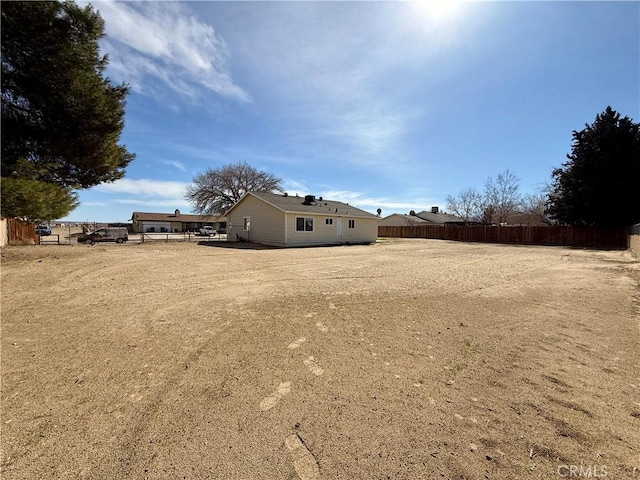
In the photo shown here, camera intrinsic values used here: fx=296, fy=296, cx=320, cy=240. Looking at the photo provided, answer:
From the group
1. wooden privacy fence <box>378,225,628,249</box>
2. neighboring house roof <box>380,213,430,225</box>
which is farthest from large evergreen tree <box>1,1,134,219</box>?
neighboring house roof <box>380,213,430,225</box>

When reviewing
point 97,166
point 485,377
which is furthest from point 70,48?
point 485,377

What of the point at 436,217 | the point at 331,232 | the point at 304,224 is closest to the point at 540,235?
the point at 331,232

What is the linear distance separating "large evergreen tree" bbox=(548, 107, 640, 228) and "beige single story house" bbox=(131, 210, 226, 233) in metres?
47.8

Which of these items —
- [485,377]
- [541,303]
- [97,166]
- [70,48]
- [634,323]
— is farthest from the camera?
[97,166]

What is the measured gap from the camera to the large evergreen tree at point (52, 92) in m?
6.88

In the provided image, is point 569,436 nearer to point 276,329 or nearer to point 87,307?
point 276,329

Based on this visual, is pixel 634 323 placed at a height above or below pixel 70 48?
below

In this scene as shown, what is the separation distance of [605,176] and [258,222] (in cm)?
2632

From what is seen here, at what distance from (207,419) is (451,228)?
110 ft

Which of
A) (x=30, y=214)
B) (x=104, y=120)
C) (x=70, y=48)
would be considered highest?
(x=70, y=48)

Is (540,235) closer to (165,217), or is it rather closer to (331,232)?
(331,232)

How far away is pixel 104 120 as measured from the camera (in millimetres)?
8688

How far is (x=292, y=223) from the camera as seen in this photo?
19219 mm

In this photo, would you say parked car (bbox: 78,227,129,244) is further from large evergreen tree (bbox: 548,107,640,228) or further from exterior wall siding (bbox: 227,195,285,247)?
large evergreen tree (bbox: 548,107,640,228)
